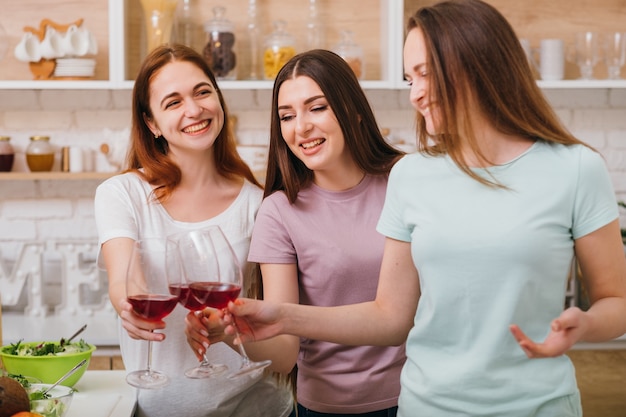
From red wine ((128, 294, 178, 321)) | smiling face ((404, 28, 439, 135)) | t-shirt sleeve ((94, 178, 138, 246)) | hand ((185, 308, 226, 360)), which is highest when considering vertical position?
smiling face ((404, 28, 439, 135))

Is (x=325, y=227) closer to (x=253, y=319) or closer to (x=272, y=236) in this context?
(x=272, y=236)

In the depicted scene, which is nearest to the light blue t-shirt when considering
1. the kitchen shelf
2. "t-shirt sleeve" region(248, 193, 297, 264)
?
"t-shirt sleeve" region(248, 193, 297, 264)

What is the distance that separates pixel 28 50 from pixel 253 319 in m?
2.15

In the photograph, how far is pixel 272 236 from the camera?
73.4 inches

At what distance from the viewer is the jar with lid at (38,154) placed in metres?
3.39

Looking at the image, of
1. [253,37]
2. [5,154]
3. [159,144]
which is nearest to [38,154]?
[5,154]

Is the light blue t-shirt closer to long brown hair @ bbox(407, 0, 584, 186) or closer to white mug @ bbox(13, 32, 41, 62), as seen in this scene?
long brown hair @ bbox(407, 0, 584, 186)

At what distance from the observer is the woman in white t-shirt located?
192cm

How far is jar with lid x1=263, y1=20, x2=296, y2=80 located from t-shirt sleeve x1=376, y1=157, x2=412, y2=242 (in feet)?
6.07

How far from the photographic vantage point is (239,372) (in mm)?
1396

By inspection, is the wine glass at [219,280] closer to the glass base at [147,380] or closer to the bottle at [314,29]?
the glass base at [147,380]

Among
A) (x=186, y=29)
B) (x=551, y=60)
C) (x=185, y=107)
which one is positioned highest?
(x=186, y=29)

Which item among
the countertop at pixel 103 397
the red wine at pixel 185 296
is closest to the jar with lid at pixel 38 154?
the countertop at pixel 103 397

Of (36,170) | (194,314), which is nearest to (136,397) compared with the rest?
(194,314)
